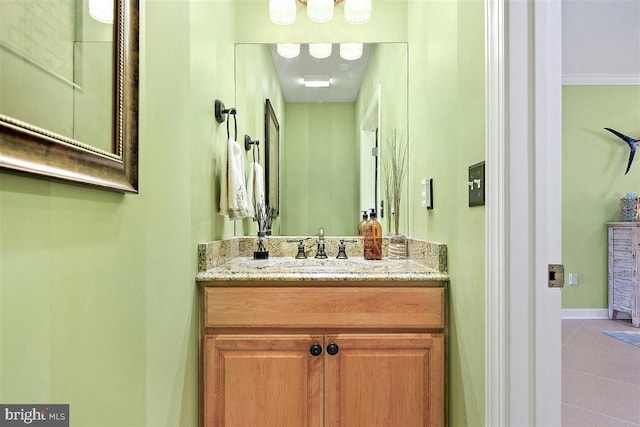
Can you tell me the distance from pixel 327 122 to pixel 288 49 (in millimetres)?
482

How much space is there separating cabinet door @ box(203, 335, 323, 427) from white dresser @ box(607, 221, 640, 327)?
3.80 metres

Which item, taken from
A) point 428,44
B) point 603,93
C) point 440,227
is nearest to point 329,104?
point 428,44

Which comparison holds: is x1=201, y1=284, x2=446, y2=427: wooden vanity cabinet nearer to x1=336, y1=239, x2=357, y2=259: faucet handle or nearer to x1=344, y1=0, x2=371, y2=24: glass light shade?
x1=336, y1=239, x2=357, y2=259: faucet handle

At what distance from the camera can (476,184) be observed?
111cm

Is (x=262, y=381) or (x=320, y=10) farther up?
(x=320, y=10)

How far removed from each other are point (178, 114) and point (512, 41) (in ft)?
3.45

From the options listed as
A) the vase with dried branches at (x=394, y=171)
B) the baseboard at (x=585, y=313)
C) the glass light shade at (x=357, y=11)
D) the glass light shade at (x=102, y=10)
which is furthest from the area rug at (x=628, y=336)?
the glass light shade at (x=102, y=10)

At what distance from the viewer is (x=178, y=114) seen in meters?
1.19

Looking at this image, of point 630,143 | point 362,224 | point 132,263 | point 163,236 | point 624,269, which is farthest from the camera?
point 630,143

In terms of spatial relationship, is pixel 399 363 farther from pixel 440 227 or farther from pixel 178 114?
pixel 178 114

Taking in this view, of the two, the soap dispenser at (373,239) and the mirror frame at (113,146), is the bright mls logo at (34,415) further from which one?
the soap dispenser at (373,239)

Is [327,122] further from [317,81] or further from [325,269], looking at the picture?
[325,269]

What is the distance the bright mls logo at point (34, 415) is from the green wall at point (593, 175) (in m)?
4.49

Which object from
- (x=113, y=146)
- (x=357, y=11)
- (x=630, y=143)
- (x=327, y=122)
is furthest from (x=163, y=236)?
(x=630, y=143)
